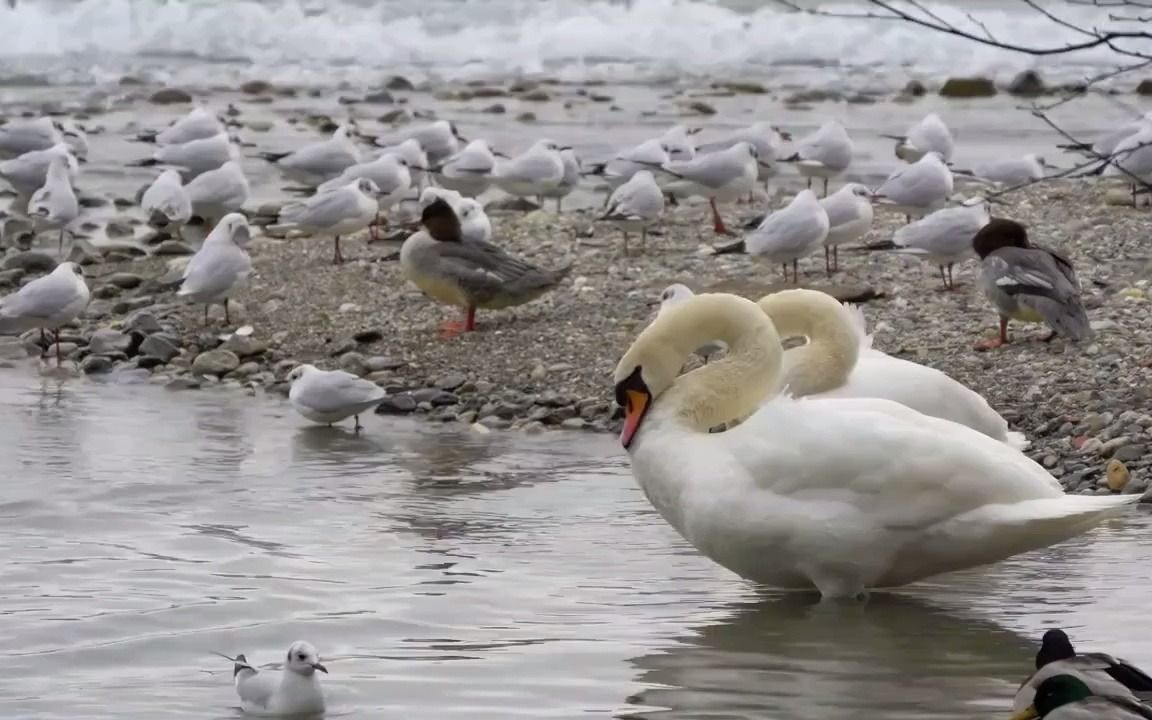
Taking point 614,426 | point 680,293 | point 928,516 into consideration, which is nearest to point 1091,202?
point 680,293

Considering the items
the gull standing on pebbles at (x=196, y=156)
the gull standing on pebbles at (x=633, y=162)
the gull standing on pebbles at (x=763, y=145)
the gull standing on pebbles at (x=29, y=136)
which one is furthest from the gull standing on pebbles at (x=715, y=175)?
the gull standing on pebbles at (x=29, y=136)

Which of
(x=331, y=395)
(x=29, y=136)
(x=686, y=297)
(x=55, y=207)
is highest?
(x=686, y=297)

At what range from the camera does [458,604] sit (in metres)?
6.19

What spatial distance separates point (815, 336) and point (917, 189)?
23.6 feet

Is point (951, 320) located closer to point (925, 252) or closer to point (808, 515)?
point (925, 252)

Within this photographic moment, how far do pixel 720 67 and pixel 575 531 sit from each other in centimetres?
3277

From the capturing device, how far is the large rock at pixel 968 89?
1177 inches

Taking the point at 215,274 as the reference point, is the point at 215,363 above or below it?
below

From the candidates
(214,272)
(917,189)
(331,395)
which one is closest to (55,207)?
(214,272)

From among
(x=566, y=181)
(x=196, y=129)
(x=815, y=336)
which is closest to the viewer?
(x=815, y=336)

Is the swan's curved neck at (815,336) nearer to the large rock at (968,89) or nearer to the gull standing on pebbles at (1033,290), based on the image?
the gull standing on pebbles at (1033,290)

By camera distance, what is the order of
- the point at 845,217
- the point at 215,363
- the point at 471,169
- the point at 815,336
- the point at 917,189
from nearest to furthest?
the point at 815,336
the point at 215,363
the point at 845,217
the point at 917,189
the point at 471,169

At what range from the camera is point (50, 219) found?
15102mm

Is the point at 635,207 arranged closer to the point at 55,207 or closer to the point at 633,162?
the point at 633,162
